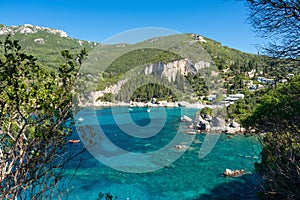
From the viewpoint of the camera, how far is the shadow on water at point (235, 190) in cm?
1248

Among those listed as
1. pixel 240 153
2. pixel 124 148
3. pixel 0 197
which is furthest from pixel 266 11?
pixel 124 148

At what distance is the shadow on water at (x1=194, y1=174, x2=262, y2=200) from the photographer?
12.5 metres

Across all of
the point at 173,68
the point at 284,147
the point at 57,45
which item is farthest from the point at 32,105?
the point at 57,45

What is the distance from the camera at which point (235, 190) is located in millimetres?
13289

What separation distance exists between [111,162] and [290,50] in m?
17.9

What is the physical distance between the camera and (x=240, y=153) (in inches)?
814

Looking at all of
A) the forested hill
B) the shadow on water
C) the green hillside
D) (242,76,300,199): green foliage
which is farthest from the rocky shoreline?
the green hillside

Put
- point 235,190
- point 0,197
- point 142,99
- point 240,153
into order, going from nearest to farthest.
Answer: point 0,197
point 235,190
point 240,153
point 142,99

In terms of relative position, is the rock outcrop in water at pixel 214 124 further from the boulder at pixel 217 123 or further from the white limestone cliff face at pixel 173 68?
the white limestone cliff face at pixel 173 68

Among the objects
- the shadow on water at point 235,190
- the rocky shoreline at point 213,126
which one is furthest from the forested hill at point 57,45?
the shadow on water at point 235,190

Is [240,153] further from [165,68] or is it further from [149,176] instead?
[165,68]

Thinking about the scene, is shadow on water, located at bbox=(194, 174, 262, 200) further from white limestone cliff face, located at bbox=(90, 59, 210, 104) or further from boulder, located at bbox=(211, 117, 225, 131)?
white limestone cliff face, located at bbox=(90, 59, 210, 104)

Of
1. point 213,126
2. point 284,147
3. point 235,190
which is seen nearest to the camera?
point 284,147

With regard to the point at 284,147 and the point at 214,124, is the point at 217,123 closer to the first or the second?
the point at 214,124
